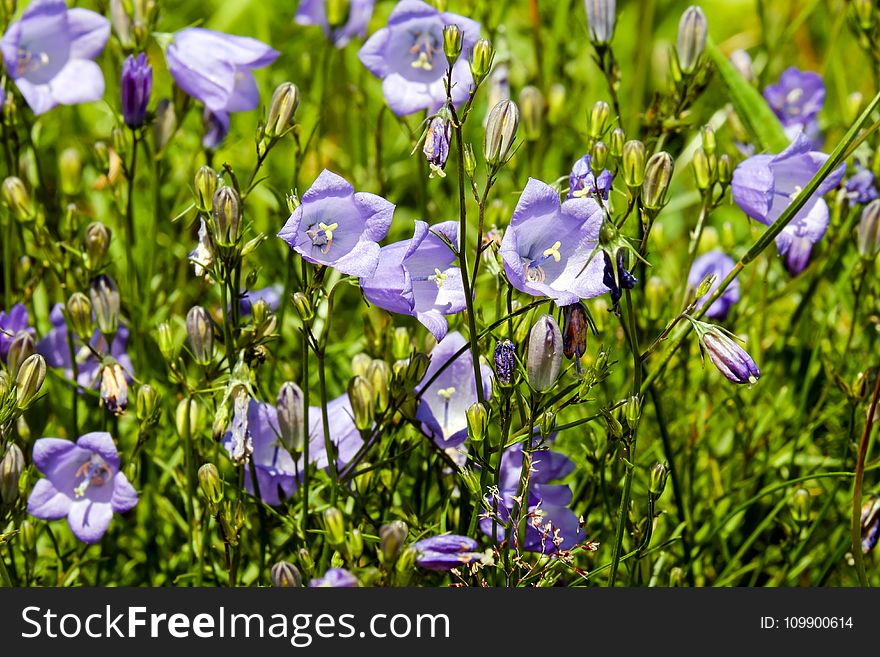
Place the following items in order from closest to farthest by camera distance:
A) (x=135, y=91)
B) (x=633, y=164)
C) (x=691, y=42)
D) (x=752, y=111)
Answer: (x=633, y=164) → (x=691, y=42) → (x=135, y=91) → (x=752, y=111)

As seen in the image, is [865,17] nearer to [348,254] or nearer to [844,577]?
[844,577]

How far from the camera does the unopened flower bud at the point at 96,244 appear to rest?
2.26m

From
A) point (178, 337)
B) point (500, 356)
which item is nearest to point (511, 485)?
point (500, 356)

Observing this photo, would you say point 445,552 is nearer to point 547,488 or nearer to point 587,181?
point 547,488

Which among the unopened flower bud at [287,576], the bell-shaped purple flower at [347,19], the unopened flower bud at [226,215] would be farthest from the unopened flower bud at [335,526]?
the bell-shaped purple flower at [347,19]

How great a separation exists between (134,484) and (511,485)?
837 mm

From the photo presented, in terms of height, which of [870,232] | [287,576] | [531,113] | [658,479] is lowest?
[287,576]

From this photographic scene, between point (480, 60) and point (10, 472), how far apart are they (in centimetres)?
111

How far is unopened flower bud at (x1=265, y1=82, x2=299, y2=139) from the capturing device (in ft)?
6.29

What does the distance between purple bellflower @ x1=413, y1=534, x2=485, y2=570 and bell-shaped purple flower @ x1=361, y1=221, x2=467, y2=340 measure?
33 centimetres

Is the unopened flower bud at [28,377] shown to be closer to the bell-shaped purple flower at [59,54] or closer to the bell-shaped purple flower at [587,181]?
the bell-shaped purple flower at [59,54]

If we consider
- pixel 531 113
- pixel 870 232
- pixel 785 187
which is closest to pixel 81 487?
pixel 531 113

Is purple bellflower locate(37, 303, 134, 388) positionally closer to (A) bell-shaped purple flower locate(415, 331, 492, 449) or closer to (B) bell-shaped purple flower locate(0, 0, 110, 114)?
(B) bell-shaped purple flower locate(0, 0, 110, 114)

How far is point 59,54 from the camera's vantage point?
2682 mm
